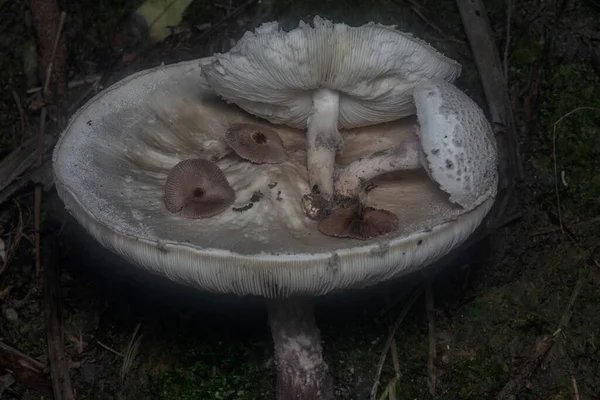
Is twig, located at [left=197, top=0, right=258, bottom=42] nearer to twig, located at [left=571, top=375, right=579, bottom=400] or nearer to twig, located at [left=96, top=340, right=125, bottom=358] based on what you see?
twig, located at [left=96, top=340, right=125, bottom=358]


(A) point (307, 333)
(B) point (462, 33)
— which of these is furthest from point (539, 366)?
(B) point (462, 33)

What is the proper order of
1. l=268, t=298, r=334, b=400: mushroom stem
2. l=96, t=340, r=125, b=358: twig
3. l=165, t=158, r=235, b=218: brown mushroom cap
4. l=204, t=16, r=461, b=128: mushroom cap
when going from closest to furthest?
l=204, t=16, r=461, b=128: mushroom cap → l=165, t=158, r=235, b=218: brown mushroom cap → l=268, t=298, r=334, b=400: mushroom stem → l=96, t=340, r=125, b=358: twig

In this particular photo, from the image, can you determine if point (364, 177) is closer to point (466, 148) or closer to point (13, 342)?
point (466, 148)

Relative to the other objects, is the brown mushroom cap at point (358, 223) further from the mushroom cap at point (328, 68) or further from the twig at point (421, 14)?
the twig at point (421, 14)

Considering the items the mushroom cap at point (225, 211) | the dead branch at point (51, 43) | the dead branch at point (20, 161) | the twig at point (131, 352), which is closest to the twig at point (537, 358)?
the mushroom cap at point (225, 211)

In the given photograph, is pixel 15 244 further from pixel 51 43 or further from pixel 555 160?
pixel 555 160

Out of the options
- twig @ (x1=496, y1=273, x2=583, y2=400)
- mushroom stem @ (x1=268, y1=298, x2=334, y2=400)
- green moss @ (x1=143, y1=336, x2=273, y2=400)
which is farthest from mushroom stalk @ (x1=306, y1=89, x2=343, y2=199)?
twig @ (x1=496, y1=273, x2=583, y2=400)

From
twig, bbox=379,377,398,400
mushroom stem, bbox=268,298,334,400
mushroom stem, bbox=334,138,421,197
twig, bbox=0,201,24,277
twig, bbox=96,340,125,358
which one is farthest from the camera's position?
twig, bbox=0,201,24,277

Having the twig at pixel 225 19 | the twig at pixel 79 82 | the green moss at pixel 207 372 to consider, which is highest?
the twig at pixel 225 19
